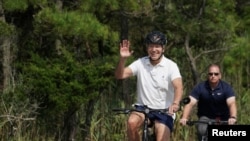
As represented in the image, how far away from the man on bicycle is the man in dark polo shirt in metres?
0.76

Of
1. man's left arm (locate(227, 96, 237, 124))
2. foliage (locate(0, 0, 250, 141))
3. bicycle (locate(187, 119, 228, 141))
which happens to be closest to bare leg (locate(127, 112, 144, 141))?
bicycle (locate(187, 119, 228, 141))

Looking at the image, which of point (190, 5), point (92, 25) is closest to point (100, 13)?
point (92, 25)

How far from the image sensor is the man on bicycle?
6.15 metres

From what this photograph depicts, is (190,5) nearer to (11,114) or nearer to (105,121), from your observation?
(105,121)

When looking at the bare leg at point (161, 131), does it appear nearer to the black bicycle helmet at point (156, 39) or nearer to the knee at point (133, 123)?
the knee at point (133, 123)

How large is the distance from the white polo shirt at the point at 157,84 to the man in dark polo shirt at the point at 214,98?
740 millimetres

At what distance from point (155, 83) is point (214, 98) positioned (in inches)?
44.8

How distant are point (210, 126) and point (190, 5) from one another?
565cm

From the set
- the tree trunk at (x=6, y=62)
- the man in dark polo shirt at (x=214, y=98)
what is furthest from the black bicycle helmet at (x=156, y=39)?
the tree trunk at (x=6, y=62)

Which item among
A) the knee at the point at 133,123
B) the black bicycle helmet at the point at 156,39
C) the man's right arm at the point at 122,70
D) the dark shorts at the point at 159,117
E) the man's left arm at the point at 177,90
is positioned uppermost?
the black bicycle helmet at the point at 156,39

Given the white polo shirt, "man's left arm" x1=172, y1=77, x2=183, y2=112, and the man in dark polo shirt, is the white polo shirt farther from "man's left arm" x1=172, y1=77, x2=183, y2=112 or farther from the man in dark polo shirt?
the man in dark polo shirt

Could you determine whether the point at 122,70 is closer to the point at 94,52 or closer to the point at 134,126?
the point at 134,126

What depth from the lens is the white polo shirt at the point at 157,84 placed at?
6.24m

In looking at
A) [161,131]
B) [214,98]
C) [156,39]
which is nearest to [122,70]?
[156,39]
